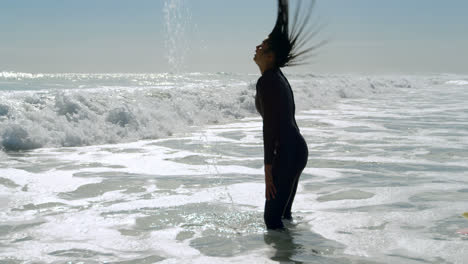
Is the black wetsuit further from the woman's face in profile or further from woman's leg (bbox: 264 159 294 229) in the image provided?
the woman's face in profile

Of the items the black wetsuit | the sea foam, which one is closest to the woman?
the black wetsuit

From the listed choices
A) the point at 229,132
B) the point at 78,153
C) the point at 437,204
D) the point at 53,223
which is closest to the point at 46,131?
the point at 78,153

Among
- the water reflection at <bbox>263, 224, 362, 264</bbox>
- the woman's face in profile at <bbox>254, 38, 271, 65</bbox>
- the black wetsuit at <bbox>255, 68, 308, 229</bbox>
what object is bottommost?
the water reflection at <bbox>263, 224, 362, 264</bbox>

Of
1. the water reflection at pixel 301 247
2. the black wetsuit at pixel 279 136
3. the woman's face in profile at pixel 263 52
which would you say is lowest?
the water reflection at pixel 301 247

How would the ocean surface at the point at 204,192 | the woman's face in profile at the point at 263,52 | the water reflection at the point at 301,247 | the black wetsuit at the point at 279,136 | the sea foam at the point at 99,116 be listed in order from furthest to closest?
the sea foam at the point at 99,116
the woman's face in profile at the point at 263,52
the black wetsuit at the point at 279,136
the ocean surface at the point at 204,192
the water reflection at the point at 301,247

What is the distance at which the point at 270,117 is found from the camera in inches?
156

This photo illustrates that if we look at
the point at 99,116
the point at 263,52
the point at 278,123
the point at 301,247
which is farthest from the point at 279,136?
the point at 99,116

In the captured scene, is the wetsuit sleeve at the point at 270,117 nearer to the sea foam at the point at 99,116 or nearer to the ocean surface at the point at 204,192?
the ocean surface at the point at 204,192

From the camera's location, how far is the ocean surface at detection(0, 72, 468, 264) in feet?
12.7

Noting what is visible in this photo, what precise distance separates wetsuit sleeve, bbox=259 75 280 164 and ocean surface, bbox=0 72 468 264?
738mm

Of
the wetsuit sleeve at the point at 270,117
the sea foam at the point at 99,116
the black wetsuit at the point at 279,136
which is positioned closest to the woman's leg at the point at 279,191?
the black wetsuit at the point at 279,136

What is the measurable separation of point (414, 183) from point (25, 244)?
4528mm

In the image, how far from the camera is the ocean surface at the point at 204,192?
12.7ft

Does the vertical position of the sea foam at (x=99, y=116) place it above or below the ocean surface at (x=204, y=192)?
above
